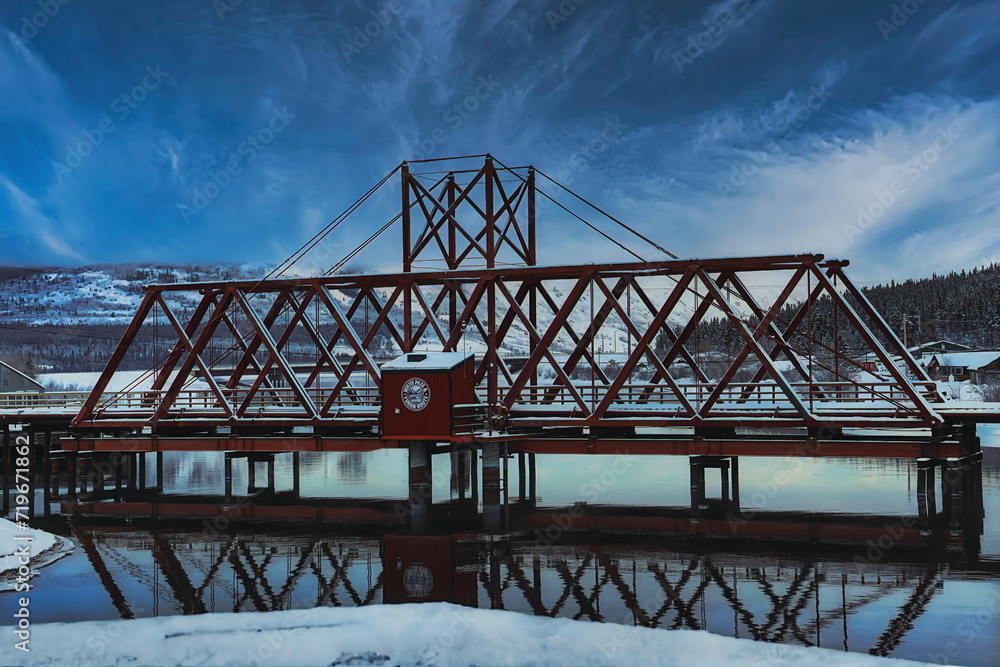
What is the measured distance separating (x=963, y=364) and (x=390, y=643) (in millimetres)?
107224

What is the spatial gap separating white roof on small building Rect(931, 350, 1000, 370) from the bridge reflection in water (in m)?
76.6

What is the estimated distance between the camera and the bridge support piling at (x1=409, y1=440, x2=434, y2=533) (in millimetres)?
31391

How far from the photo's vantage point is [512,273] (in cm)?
3312

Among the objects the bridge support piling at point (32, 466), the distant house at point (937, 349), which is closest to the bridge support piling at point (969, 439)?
the bridge support piling at point (32, 466)

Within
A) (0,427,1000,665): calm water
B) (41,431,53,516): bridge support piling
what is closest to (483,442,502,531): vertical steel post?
(0,427,1000,665): calm water

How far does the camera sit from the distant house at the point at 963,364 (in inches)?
3858

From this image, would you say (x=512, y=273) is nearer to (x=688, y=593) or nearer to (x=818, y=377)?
(x=688, y=593)

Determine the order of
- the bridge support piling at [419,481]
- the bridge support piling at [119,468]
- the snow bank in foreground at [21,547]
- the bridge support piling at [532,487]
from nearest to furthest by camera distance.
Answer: the snow bank in foreground at [21,547] < the bridge support piling at [419,481] < the bridge support piling at [532,487] < the bridge support piling at [119,468]

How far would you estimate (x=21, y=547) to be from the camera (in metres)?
25.6

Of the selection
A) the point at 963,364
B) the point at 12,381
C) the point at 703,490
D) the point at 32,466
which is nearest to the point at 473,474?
the point at 703,490

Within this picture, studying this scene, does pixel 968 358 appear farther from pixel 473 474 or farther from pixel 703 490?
pixel 473 474

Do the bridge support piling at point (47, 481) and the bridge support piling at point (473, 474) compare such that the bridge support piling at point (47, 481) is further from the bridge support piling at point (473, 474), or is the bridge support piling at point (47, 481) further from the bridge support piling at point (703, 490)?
the bridge support piling at point (703, 490)

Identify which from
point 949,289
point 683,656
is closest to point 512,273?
point 683,656

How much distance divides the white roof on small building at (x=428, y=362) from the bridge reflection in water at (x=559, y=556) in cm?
354
